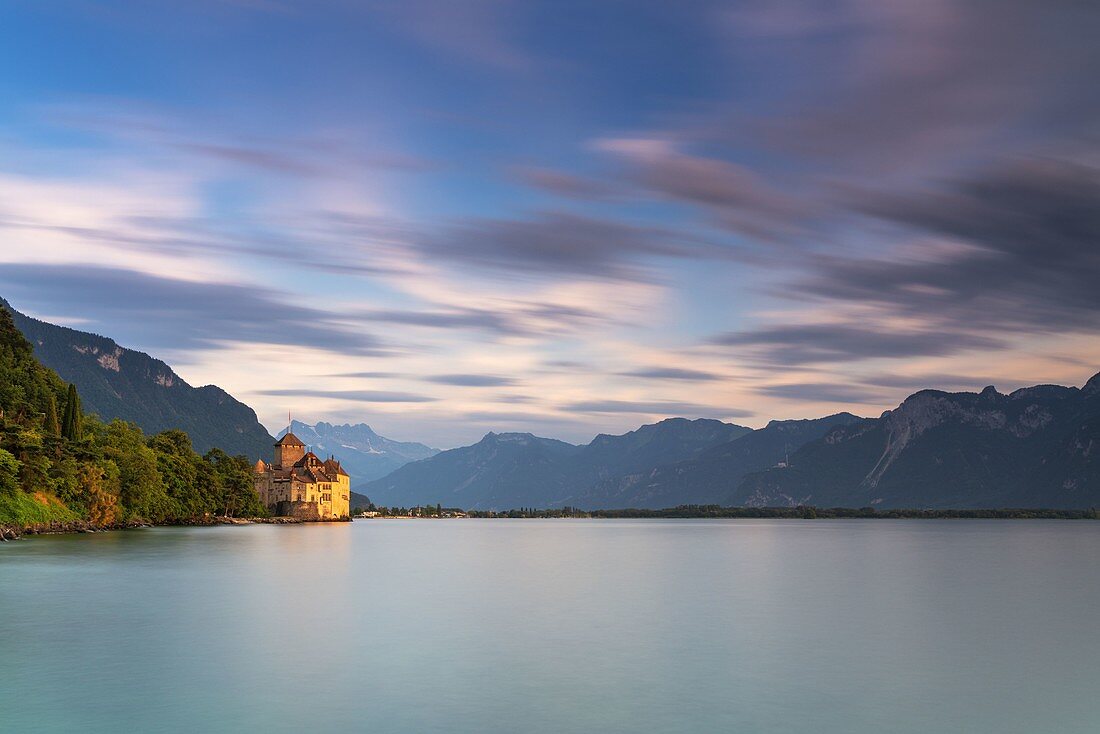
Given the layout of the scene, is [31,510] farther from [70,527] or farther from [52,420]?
[52,420]

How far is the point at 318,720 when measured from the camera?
72.2ft

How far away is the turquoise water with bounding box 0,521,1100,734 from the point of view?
74.4 feet

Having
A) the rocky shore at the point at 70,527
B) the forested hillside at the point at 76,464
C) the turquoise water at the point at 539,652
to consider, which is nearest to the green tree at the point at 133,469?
the forested hillside at the point at 76,464

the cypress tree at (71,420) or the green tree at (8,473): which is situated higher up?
the cypress tree at (71,420)

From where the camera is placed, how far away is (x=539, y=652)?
104ft

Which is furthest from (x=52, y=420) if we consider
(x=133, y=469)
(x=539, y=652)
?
(x=539, y=652)

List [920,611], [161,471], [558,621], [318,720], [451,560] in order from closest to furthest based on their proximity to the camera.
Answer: [318,720], [558,621], [920,611], [451,560], [161,471]

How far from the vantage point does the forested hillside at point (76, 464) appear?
325 feet

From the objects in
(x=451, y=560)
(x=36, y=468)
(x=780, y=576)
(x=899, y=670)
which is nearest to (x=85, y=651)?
(x=899, y=670)

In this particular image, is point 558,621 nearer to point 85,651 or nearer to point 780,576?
point 85,651

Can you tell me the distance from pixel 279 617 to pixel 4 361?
109 m

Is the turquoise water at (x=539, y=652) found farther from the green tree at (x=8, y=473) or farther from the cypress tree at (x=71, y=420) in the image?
the cypress tree at (x=71, y=420)

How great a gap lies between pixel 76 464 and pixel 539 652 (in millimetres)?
94966

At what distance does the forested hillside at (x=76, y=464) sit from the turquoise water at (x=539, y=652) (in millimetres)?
40615
